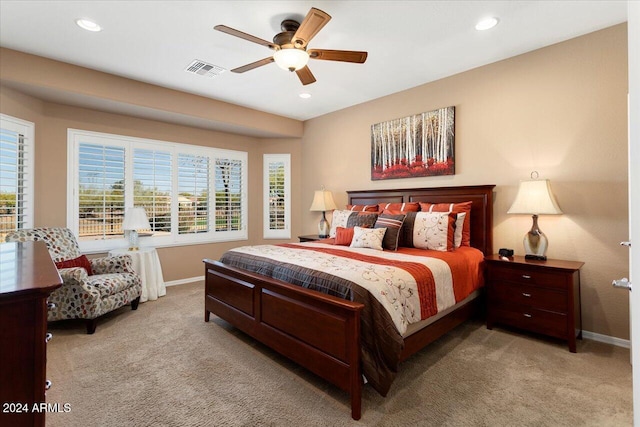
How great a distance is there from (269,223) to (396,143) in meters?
2.86

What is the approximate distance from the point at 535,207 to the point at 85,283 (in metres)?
4.45

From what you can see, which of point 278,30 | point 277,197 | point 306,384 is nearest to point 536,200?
point 306,384

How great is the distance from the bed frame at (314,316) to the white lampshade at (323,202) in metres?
1.94

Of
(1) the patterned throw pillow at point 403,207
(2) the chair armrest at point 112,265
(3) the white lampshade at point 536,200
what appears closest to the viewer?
(3) the white lampshade at point 536,200

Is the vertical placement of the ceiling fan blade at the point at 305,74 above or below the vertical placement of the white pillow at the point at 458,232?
above

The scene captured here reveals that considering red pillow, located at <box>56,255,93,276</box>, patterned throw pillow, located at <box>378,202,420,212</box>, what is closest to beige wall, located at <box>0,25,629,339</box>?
patterned throw pillow, located at <box>378,202,420,212</box>

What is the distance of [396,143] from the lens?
442 centimetres

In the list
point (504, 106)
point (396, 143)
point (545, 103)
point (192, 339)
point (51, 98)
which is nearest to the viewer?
point (192, 339)

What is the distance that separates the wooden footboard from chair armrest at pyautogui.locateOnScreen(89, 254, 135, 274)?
1.39m

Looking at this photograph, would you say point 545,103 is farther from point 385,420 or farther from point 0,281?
point 0,281

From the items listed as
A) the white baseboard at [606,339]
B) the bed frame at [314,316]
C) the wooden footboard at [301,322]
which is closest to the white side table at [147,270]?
the bed frame at [314,316]

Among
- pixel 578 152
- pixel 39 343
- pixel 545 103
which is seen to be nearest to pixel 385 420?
pixel 39 343

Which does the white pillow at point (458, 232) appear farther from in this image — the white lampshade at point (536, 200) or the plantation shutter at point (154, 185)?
the plantation shutter at point (154, 185)

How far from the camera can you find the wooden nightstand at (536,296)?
2680mm
